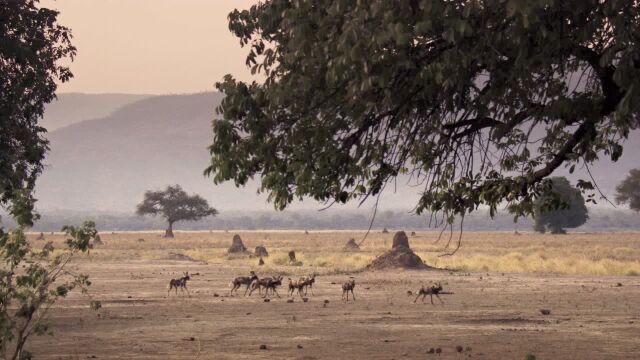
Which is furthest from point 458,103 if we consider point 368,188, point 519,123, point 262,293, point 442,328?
point 262,293

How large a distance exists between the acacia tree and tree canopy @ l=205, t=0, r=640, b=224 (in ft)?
0.08

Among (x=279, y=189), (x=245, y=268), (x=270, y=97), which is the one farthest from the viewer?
(x=245, y=268)

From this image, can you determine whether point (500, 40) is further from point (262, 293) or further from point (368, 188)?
point (262, 293)

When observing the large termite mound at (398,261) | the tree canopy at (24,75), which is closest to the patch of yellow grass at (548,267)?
the large termite mound at (398,261)

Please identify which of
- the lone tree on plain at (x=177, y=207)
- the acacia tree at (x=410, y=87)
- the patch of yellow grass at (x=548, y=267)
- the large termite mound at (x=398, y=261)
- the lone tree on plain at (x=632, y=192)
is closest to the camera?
the acacia tree at (x=410, y=87)

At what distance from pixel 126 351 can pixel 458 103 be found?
922 cm

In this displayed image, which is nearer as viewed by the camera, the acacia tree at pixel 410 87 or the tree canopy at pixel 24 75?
the acacia tree at pixel 410 87

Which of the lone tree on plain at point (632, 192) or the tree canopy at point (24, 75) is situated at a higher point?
the lone tree on plain at point (632, 192)

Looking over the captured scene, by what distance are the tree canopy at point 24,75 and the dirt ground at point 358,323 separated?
4173 millimetres

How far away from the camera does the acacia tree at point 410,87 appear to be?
1205 centimetres

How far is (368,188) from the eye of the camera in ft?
55.7

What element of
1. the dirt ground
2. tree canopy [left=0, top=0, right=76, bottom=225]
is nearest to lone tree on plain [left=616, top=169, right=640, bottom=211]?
the dirt ground

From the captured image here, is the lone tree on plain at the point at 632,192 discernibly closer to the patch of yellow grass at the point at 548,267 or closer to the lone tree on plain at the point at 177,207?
the lone tree on plain at the point at 177,207

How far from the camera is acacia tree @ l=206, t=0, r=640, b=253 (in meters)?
12.0
